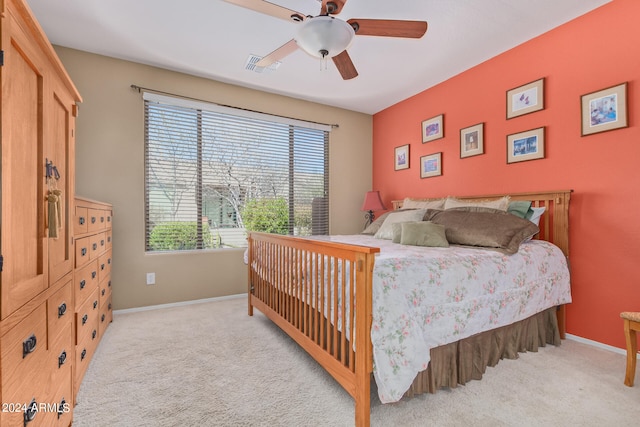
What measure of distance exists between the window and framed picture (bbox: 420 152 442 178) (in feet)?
4.46

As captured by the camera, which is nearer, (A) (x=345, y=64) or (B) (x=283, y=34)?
(A) (x=345, y=64)

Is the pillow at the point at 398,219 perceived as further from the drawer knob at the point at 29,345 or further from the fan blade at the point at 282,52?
the drawer knob at the point at 29,345

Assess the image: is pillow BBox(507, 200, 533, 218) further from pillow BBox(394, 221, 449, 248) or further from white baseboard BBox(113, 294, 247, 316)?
white baseboard BBox(113, 294, 247, 316)

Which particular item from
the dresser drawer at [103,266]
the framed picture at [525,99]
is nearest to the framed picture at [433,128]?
the framed picture at [525,99]

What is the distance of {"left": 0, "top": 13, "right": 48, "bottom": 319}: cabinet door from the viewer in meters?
0.77

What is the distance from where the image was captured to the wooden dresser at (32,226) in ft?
2.56

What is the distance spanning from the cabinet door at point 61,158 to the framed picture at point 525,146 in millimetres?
3341

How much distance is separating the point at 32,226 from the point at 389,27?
205 centimetres

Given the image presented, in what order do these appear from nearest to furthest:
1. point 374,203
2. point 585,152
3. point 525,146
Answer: point 585,152
point 525,146
point 374,203

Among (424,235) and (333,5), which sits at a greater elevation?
(333,5)

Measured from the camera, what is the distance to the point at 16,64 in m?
0.87

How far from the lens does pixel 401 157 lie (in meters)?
4.14

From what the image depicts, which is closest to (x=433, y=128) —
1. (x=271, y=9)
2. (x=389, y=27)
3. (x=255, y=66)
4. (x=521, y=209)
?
(x=521, y=209)

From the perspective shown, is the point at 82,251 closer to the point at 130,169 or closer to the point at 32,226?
the point at 32,226
